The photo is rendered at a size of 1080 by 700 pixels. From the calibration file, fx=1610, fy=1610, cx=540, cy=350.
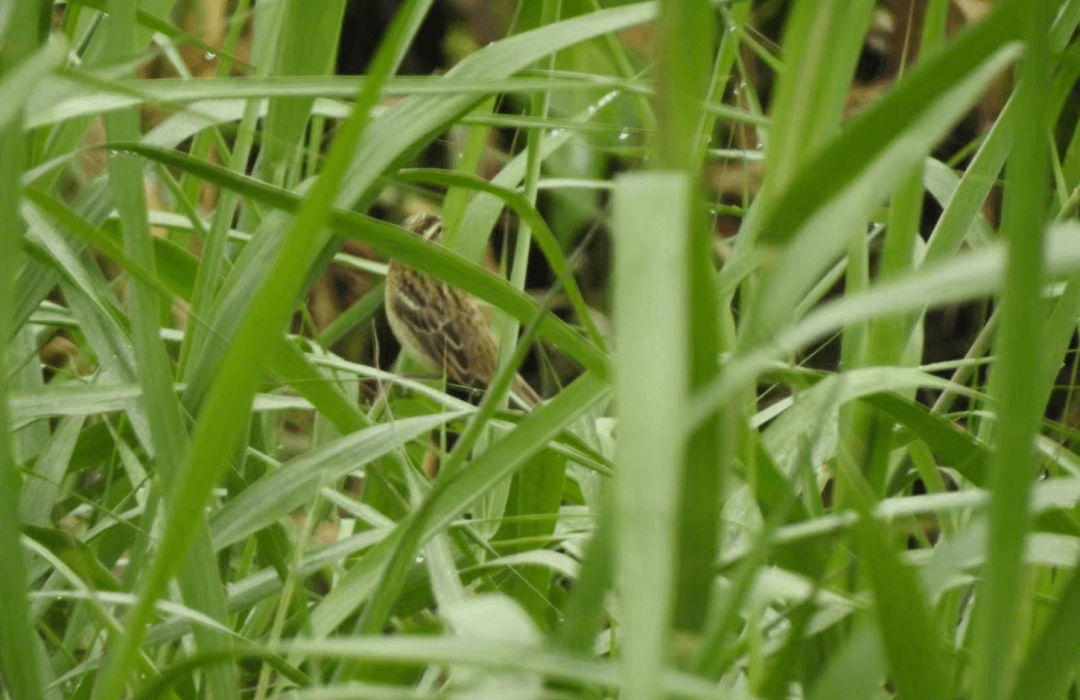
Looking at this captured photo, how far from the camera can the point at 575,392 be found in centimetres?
77

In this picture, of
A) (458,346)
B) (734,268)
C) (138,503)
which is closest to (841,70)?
(734,268)

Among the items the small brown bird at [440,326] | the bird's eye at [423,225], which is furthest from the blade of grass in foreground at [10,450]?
the bird's eye at [423,225]

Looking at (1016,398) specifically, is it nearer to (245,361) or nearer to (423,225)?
(245,361)

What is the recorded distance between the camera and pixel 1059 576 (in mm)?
963

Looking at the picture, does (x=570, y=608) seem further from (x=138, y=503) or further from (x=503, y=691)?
(x=138, y=503)

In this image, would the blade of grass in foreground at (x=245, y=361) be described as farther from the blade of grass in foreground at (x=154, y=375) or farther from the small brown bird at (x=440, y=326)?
the small brown bird at (x=440, y=326)

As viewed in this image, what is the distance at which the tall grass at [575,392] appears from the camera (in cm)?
46

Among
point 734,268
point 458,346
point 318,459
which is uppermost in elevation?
point 734,268

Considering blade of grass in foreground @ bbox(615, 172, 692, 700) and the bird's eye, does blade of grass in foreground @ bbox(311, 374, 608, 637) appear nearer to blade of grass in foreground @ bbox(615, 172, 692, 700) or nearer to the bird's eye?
blade of grass in foreground @ bbox(615, 172, 692, 700)

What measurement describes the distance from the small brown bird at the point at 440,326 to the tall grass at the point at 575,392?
186 cm

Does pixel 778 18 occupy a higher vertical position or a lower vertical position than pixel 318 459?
higher

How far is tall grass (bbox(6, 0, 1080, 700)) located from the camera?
458 millimetres

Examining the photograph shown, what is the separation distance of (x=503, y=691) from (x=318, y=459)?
0.41 m

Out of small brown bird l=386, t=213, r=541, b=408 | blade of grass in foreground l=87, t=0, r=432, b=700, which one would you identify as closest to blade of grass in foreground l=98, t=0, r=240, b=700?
blade of grass in foreground l=87, t=0, r=432, b=700
